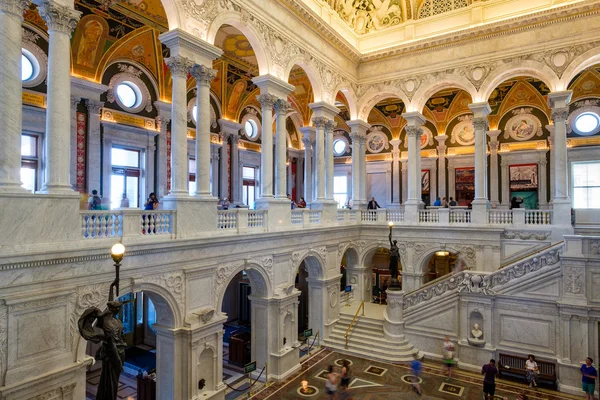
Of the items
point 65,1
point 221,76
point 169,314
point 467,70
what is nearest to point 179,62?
point 65,1

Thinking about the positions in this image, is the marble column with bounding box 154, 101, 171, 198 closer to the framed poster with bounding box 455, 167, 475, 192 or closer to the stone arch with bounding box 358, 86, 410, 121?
the stone arch with bounding box 358, 86, 410, 121

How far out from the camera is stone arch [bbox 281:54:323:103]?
51.1 feet

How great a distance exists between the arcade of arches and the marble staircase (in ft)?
0.28

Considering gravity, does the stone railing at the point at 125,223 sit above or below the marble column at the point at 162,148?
below

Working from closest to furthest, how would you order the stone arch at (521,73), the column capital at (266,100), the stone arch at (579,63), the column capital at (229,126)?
1. the column capital at (266,100)
2. the stone arch at (579,63)
3. the stone arch at (521,73)
4. the column capital at (229,126)

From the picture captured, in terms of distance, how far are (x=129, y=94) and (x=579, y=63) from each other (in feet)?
61.4

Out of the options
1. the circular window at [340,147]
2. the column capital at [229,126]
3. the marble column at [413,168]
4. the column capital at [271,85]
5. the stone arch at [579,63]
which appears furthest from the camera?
the circular window at [340,147]

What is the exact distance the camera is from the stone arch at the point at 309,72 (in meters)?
15.6

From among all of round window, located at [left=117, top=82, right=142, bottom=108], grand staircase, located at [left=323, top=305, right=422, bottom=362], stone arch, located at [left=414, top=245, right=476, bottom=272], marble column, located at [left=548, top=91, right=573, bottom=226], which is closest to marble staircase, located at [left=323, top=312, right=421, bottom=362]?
grand staircase, located at [left=323, top=305, right=422, bottom=362]

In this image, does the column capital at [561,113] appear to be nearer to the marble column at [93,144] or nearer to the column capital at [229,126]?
the column capital at [229,126]

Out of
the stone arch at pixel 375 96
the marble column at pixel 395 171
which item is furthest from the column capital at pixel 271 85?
the marble column at pixel 395 171

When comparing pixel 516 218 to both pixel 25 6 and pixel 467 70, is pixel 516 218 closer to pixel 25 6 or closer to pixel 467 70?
pixel 467 70

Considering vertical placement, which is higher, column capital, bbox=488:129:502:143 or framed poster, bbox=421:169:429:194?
column capital, bbox=488:129:502:143

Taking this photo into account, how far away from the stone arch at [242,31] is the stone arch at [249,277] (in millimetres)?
6968
